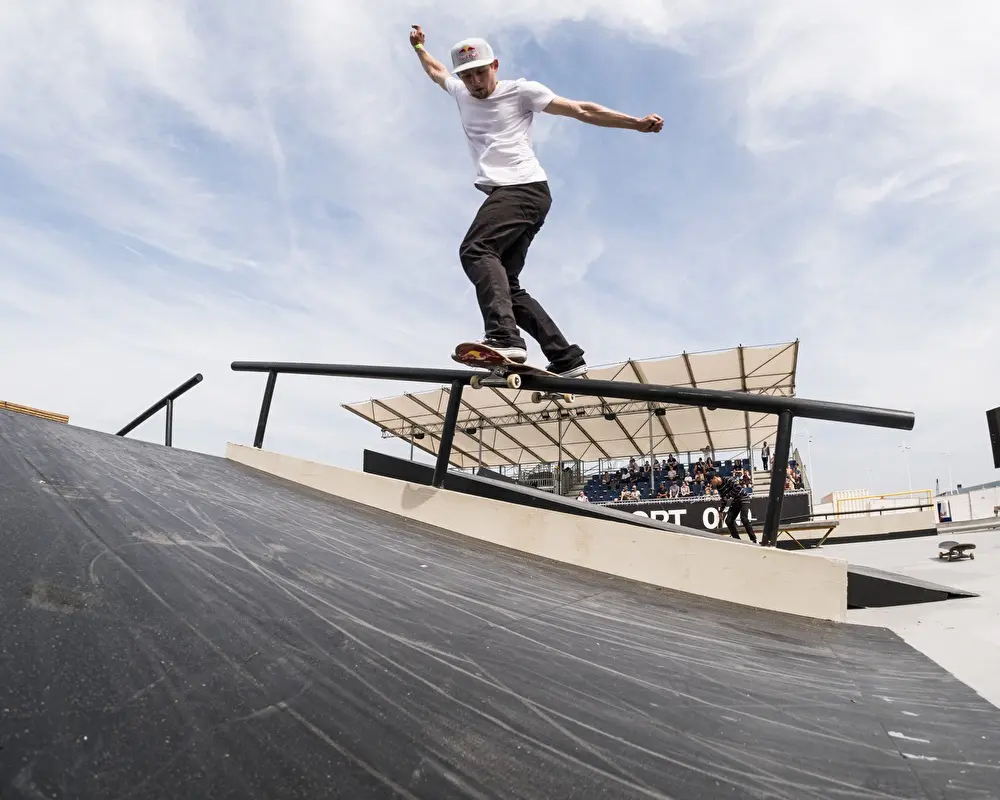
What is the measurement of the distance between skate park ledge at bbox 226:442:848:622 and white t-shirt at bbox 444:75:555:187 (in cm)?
178

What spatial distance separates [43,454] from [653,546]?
2.51 m

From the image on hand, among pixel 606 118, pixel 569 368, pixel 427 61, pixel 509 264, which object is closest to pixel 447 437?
pixel 569 368

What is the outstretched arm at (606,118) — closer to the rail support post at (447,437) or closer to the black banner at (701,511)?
the rail support post at (447,437)

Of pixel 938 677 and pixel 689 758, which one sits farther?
pixel 938 677

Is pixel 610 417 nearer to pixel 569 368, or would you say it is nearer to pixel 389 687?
pixel 569 368

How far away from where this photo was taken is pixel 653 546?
2.47m

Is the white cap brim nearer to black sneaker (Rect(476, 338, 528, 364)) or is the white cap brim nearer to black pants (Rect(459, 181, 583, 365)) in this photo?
black pants (Rect(459, 181, 583, 365))

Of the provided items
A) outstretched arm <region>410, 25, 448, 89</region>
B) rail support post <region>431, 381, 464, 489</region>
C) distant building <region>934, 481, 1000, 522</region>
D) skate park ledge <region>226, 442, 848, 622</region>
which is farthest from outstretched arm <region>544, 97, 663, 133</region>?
distant building <region>934, 481, 1000, 522</region>

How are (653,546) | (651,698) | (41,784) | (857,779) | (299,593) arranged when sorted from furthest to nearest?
(653,546) < (299,593) < (651,698) < (857,779) < (41,784)

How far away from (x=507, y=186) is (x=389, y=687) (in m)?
2.72

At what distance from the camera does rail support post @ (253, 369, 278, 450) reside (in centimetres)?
452

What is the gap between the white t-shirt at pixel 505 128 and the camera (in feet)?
10.2

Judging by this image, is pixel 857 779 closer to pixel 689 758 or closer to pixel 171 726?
pixel 689 758

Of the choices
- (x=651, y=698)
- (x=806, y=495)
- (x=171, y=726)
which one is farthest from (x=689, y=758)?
(x=806, y=495)
